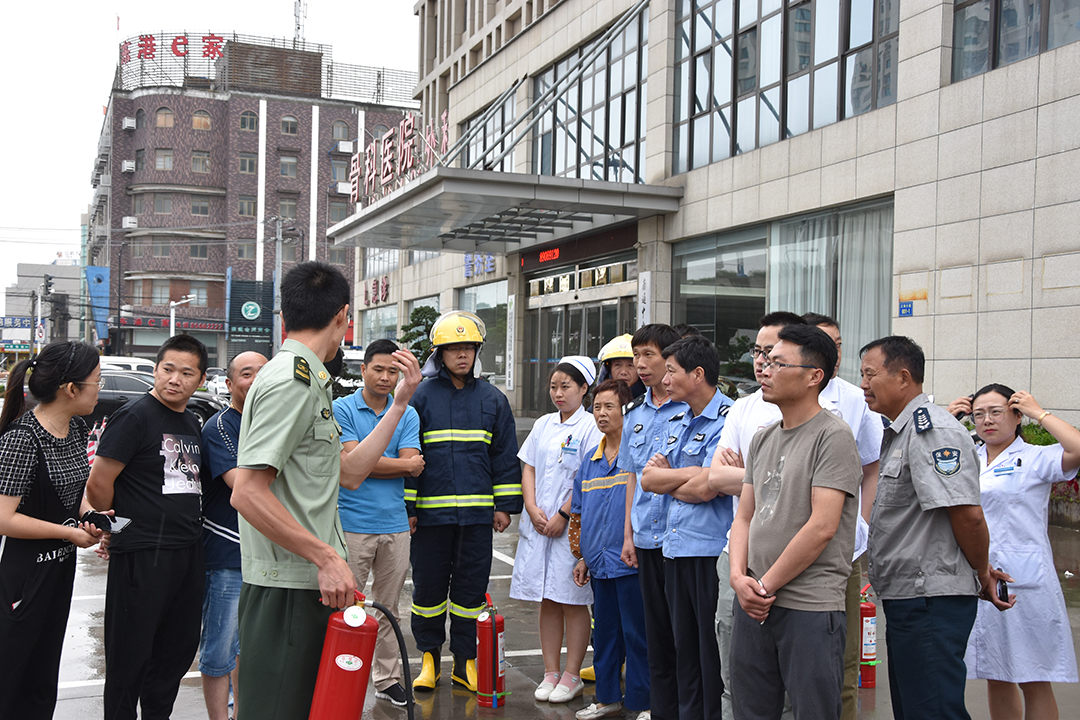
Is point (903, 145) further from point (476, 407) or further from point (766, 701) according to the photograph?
point (766, 701)

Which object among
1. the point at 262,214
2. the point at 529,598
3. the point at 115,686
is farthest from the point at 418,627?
the point at 262,214

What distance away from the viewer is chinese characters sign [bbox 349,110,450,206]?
20344 millimetres

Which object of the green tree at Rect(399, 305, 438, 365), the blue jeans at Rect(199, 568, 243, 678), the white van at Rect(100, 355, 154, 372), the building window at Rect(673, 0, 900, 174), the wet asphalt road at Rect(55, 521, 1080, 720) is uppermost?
the building window at Rect(673, 0, 900, 174)

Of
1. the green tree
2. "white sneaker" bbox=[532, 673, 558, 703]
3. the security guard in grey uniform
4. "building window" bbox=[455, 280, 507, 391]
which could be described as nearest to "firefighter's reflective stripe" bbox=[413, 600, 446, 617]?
"white sneaker" bbox=[532, 673, 558, 703]

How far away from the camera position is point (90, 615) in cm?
701

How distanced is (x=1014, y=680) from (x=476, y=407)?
10.7 feet

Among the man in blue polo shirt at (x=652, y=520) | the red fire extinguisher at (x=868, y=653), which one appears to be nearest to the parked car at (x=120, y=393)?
the man in blue polo shirt at (x=652, y=520)

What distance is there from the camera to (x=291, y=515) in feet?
9.38

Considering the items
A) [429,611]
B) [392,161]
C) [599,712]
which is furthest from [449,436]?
[392,161]

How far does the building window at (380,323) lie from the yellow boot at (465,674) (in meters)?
28.2

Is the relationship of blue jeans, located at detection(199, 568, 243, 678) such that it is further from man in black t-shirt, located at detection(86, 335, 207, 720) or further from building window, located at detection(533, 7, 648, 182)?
building window, located at detection(533, 7, 648, 182)

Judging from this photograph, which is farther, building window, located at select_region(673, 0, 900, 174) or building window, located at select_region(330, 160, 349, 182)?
building window, located at select_region(330, 160, 349, 182)

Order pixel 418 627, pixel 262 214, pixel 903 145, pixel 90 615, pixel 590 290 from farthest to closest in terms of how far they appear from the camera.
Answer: pixel 262 214 → pixel 590 290 → pixel 903 145 → pixel 90 615 → pixel 418 627

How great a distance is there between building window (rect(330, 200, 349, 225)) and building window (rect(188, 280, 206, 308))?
10.6 m
